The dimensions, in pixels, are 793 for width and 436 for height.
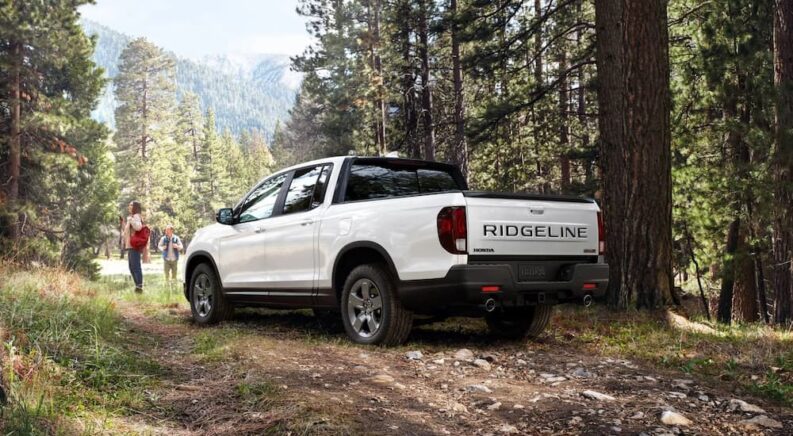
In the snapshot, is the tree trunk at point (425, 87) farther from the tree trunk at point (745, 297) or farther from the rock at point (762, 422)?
the rock at point (762, 422)

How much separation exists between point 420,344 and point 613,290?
110 inches

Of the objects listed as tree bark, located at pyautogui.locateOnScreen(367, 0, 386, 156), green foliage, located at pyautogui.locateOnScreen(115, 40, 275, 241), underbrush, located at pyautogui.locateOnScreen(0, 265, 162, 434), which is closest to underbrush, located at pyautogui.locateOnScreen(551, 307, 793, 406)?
underbrush, located at pyautogui.locateOnScreen(0, 265, 162, 434)

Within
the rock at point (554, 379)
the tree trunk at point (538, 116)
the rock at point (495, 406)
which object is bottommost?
the rock at point (554, 379)

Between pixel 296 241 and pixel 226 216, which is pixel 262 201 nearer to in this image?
pixel 226 216

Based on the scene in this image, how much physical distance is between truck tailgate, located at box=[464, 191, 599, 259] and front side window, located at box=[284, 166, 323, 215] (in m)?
2.34

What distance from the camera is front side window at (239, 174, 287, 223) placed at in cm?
802

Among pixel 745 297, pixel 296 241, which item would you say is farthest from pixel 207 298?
pixel 745 297

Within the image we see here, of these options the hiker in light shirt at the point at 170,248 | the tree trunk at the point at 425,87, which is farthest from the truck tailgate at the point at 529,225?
the hiker in light shirt at the point at 170,248

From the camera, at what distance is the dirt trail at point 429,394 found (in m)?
3.78

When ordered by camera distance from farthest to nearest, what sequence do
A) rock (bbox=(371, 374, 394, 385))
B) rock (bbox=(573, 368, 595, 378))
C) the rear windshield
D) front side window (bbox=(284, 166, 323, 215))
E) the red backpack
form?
the red backpack
front side window (bbox=(284, 166, 323, 215))
the rear windshield
rock (bbox=(573, 368, 595, 378))
rock (bbox=(371, 374, 394, 385))

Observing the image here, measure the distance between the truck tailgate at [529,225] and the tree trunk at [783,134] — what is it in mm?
5845

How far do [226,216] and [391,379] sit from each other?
430cm

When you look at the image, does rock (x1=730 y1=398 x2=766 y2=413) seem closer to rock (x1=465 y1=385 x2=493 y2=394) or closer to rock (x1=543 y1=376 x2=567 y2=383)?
rock (x1=543 y1=376 x2=567 y2=383)

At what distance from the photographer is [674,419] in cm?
385
